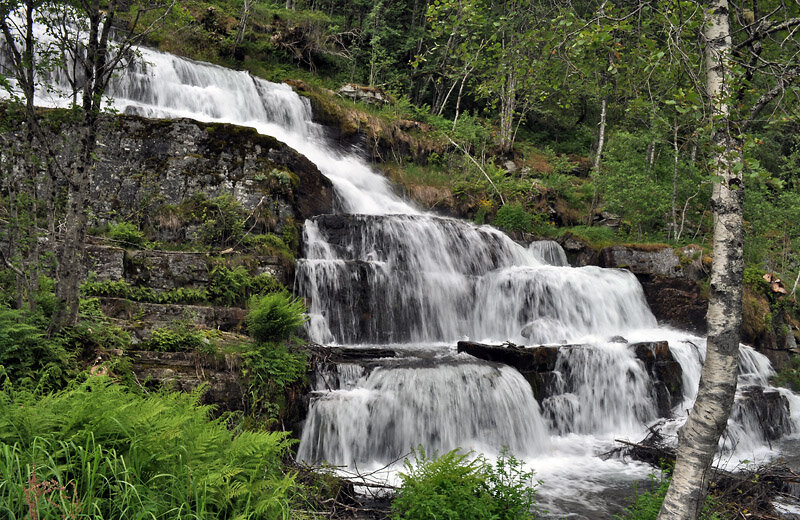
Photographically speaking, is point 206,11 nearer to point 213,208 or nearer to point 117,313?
point 213,208

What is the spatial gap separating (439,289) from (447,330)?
107cm

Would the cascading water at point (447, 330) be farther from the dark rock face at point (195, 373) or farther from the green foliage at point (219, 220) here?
the green foliage at point (219, 220)

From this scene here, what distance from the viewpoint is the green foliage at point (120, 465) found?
2.73m

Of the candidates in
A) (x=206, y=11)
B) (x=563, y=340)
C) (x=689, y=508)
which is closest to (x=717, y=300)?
(x=689, y=508)

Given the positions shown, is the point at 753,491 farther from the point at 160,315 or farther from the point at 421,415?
the point at 160,315

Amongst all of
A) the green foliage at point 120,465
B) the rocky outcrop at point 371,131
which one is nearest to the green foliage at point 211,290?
the green foliage at point 120,465

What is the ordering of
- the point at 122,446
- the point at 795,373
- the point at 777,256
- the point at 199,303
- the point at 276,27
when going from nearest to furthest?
the point at 122,446
the point at 199,303
the point at 795,373
the point at 777,256
the point at 276,27

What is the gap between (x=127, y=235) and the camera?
945 cm

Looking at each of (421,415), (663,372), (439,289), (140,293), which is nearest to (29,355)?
(140,293)

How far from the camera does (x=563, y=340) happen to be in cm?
1201

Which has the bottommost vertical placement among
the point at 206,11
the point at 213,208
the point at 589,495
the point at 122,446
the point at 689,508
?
the point at 589,495

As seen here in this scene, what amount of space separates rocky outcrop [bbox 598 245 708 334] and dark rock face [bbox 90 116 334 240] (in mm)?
10245

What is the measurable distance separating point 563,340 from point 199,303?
27.4 ft

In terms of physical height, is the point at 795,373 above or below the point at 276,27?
below
